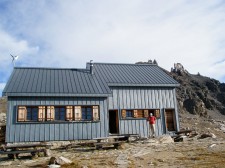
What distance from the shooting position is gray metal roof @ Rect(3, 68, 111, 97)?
19.8 metres

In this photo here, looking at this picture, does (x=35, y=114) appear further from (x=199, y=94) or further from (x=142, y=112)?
(x=199, y=94)

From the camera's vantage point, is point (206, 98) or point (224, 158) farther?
point (206, 98)

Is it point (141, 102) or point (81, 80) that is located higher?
point (81, 80)

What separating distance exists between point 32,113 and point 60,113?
183cm

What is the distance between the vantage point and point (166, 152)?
14.4 meters

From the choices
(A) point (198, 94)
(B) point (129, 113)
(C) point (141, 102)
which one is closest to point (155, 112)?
(C) point (141, 102)

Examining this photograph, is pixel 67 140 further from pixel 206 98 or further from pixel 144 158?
pixel 206 98

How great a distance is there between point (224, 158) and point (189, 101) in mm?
71343

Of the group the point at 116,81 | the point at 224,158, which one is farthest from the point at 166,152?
the point at 116,81

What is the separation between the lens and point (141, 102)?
2305 centimetres

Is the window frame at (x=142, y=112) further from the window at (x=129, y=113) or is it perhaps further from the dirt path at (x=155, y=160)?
the dirt path at (x=155, y=160)

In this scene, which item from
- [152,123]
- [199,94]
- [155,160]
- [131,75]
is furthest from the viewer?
[199,94]

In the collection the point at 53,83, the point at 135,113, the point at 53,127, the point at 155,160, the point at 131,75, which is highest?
the point at 131,75

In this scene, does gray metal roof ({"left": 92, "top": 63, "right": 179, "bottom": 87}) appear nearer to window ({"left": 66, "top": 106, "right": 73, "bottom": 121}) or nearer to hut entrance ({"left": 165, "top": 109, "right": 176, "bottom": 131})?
hut entrance ({"left": 165, "top": 109, "right": 176, "bottom": 131})
